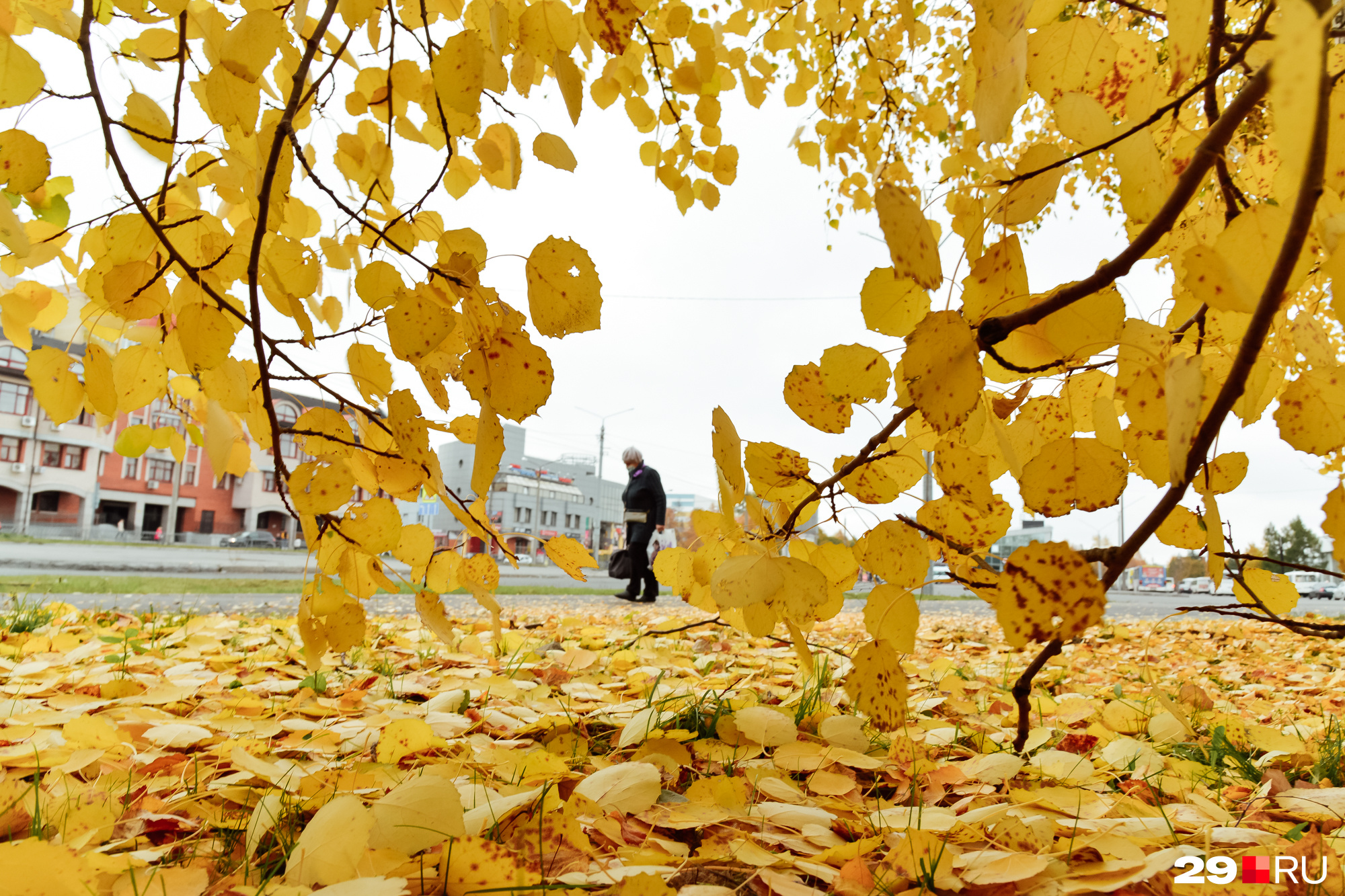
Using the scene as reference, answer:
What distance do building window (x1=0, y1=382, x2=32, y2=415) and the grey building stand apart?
44.1 feet

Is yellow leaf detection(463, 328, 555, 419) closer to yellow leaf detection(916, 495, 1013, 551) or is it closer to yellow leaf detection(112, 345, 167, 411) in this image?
yellow leaf detection(916, 495, 1013, 551)

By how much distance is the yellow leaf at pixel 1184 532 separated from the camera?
0.62m

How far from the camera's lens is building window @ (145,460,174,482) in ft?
90.3

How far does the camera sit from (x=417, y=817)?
1.86 feet

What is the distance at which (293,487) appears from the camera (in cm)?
65

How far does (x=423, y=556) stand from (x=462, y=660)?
89 cm

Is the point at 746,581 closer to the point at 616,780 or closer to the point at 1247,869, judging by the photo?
the point at 616,780

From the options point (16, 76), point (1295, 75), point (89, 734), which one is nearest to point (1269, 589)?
point (1295, 75)

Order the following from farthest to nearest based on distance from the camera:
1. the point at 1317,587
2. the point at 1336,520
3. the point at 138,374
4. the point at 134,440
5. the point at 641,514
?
the point at 1317,587, the point at 641,514, the point at 134,440, the point at 138,374, the point at 1336,520

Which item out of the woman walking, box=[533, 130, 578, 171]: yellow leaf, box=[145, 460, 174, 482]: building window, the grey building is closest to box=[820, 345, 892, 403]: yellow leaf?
box=[533, 130, 578, 171]: yellow leaf

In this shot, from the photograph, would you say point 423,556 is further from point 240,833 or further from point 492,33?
point 492,33

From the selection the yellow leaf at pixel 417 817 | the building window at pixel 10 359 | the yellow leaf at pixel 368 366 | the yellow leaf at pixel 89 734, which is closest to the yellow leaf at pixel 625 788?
the yellow leaf at pixel 417 817

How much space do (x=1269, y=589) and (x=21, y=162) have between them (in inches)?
49.0

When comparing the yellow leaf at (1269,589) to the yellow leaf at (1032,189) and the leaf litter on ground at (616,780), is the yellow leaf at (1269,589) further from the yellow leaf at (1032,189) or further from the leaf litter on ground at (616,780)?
the yellow leaf at (1032,189)
